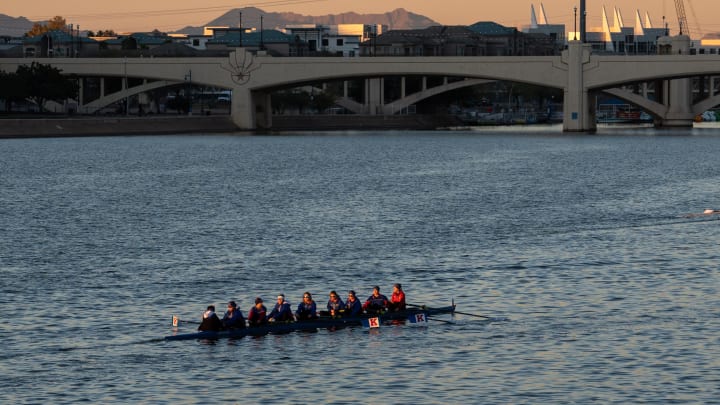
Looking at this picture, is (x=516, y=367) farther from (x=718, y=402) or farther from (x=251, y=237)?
(x=251, y=237)

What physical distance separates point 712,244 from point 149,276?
1247 inches

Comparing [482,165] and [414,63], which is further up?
[414,63]

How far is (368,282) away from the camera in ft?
198

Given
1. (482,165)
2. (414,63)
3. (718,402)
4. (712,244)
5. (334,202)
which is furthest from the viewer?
(414,63)

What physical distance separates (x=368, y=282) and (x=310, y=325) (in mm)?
11796

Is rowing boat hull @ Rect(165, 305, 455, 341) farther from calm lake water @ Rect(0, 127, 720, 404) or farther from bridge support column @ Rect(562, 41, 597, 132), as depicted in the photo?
bridge support column @ Rect(562, 41, 597, 132)

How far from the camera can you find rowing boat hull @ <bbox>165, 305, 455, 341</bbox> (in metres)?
47.0

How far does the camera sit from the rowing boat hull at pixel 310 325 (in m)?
47.0

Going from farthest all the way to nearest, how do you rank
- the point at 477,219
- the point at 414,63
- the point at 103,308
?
the point at 414,63
the point at 477,219
the point at 103,308

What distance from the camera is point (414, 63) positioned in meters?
192

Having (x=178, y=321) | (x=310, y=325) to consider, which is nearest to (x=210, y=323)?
(x=178, y=321)

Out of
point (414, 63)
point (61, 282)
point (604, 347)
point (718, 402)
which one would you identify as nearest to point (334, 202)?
point (61, 282)

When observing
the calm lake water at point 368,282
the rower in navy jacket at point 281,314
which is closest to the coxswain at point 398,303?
the calm lake water at point 368,282

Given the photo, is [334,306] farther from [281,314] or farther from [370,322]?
[281,314]
